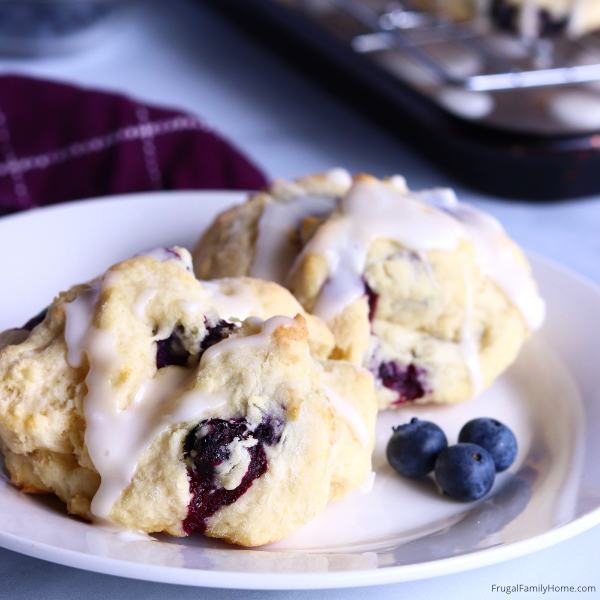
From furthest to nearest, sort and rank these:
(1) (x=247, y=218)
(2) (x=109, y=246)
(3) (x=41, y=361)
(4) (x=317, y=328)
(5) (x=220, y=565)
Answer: (2) (x=109, y=246), (1) (x=247, y=218), (4) (x=317, y=328), (3) (x=41, y=361), (5) (x=220, y=565)

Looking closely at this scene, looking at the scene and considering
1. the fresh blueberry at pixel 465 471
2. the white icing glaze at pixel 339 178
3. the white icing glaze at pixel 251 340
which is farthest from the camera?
the white icing glaze at pixel 339 178

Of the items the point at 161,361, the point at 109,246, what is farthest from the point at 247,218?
the point at 161,361

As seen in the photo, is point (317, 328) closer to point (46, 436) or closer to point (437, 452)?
point (437, 452)

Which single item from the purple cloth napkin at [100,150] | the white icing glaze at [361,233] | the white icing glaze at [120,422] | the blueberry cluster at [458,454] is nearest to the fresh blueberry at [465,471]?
the blueberry cluster at [458,454]

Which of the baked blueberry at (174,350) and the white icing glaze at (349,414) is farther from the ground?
the baked blueberry at (174,350)

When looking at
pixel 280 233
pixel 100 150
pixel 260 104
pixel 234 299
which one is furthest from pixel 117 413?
pixel 260 104

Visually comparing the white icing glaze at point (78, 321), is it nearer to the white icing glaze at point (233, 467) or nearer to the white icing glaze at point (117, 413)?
the white icing glaze at point (117, 413)

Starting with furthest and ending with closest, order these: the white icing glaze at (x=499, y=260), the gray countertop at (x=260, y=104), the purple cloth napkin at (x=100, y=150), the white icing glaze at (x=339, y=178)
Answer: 1. the gray countertop at (x=260, y=104)
2. the purple cloth napkin at (x=100, y=150)
3. the white icing glaze at (x=339, y=178)
4. the white icing glaze at (x=499, y=260)
